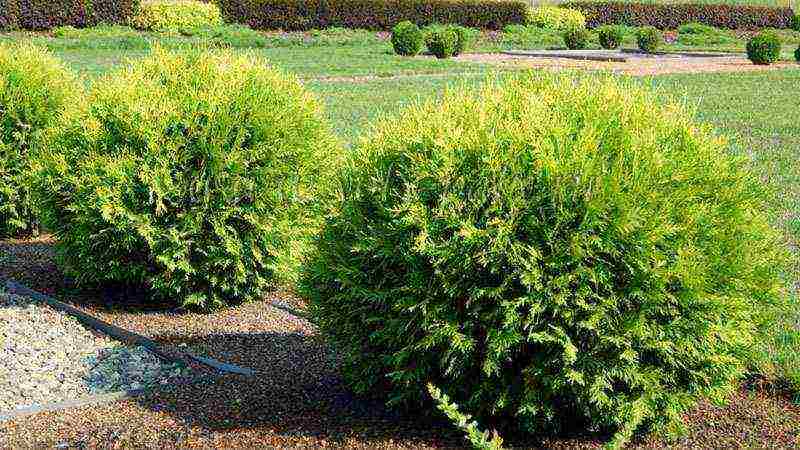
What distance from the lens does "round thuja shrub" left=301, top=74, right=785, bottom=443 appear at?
3.89m

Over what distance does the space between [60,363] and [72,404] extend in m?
0.85

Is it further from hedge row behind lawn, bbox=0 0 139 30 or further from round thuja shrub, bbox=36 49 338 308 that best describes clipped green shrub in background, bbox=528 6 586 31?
round thuja shrub, bbox=36 49 338 308

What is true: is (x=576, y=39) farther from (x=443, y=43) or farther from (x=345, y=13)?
(x=345, y=13)

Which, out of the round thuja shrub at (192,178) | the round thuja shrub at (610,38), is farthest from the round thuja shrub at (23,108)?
the round thuja shrub at (610,38)

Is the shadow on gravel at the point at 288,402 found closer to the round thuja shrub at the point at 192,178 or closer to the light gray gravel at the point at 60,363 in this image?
the light gray gravel at the point at 60,363

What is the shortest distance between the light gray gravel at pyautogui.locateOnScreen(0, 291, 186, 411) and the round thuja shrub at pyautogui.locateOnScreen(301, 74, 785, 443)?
172 centimetres

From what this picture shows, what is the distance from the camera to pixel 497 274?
3947mm

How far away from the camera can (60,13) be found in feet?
126

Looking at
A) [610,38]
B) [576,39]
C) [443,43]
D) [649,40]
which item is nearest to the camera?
[443,43]

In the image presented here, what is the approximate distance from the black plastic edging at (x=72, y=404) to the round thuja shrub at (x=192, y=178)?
134 cm


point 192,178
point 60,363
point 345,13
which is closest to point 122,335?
point 60,363

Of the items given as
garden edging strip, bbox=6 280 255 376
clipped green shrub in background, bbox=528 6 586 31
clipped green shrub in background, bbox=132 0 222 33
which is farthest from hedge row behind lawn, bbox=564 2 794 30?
garden edging strip, bbox=6 280 255 376

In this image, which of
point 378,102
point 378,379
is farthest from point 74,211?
point 378,102

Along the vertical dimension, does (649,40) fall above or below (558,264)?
below
